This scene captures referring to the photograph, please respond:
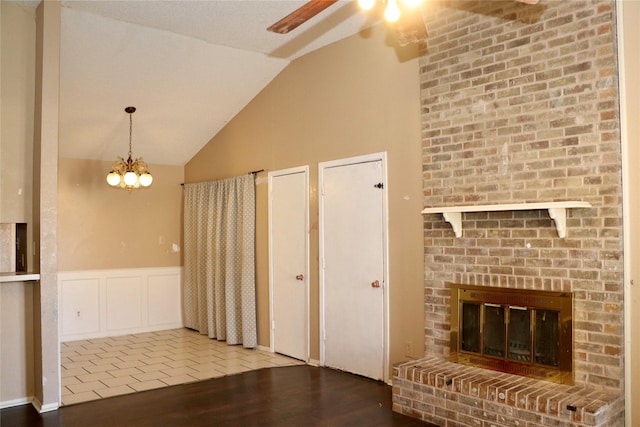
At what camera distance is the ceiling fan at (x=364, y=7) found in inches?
105

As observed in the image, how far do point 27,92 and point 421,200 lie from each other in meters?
3.43

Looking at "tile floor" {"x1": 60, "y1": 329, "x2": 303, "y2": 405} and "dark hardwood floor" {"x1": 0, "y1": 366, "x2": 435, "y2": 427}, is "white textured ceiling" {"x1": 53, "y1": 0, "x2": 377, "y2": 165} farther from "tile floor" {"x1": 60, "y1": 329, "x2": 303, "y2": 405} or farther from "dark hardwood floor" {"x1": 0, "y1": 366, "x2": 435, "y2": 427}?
"dark hardwood floor" {"x1": 0, "y1": 366, "x2": 435, "y2": 427}

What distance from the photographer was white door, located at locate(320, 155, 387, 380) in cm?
478

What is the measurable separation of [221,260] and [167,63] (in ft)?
8.33

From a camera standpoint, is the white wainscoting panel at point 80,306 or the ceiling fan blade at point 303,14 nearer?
the ceiling fan blade at point 303,14

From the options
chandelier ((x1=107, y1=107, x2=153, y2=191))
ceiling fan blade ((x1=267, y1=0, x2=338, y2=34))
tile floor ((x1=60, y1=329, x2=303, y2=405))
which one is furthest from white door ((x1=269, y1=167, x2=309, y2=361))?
ceiling fan blade ((x1=267, y1=0, x2=338, y2=34))

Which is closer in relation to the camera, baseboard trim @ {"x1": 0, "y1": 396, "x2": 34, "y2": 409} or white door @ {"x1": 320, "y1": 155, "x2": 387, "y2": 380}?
baseboard trim @ {"x1": 0, "y1": 396, "x2": 34, "y2": 409}

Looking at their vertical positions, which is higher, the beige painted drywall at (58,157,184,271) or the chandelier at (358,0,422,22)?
the chandelier at (358,0,422,22)

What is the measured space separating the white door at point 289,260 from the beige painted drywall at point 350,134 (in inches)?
4.9

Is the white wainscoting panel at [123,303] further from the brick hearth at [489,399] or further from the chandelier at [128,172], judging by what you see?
the brick hearth at [489,399]

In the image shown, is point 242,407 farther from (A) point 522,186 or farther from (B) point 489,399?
(A) point 522,186

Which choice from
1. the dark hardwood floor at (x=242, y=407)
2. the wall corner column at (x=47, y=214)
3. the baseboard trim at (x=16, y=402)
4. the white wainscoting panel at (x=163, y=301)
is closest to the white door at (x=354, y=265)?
the dark hardwood floor at (x=242, y=407)

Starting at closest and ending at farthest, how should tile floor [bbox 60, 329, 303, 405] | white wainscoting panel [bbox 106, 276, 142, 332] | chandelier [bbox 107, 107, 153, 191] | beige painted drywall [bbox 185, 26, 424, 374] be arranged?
beige painted drywall [bbox 185, 26, 424, 374], tile floor [bbox 60, 329, 303, 405], chandelier [bbox 107, 107, 153, 191], white wainscoting panel [bbox 106, 276, 142, 332]

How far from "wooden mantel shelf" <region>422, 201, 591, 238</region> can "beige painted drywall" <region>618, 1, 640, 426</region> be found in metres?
0.28
